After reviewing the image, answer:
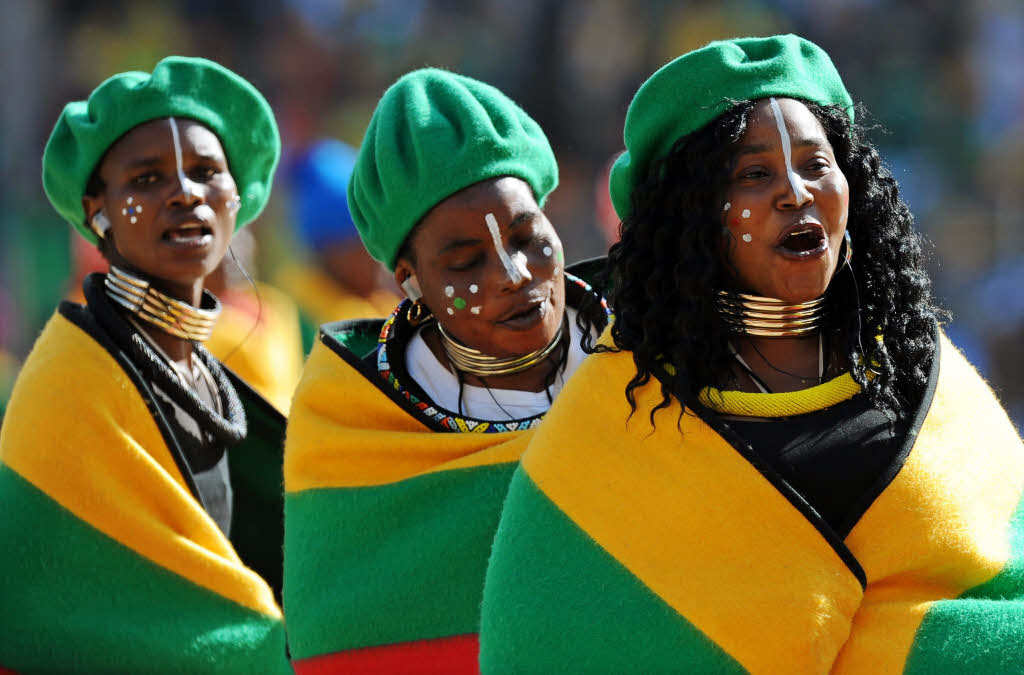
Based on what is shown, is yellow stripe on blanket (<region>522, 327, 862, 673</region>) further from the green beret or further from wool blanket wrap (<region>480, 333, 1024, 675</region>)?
the green beret

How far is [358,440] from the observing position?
3686 mm

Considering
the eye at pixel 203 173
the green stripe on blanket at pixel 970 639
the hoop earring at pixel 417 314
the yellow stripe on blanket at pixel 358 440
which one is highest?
the green stripe on blanket at pixel 970 639

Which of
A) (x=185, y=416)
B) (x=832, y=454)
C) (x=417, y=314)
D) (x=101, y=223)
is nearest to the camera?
(x=832, y=454)

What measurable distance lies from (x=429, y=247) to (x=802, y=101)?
1.10m

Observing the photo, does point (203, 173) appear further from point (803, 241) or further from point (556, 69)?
point (556, 69)

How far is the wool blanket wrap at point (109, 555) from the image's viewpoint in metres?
3.78

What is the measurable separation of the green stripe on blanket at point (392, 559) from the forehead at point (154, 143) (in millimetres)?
1092

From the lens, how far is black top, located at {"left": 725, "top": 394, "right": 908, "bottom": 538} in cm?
283

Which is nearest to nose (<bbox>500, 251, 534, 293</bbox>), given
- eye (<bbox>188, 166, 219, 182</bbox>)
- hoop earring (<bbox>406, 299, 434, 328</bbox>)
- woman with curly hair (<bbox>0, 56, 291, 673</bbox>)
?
hoop earring (<bbox>406, 299, 434, 328</bbox>)

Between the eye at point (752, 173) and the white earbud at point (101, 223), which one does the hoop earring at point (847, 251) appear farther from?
the white earbud at point (101, 223)

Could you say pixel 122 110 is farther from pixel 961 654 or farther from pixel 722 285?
pixel 961 654

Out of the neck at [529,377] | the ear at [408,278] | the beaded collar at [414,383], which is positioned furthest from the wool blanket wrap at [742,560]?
the ear at [408,278]

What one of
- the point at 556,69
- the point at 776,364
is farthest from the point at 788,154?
the point at 556,69

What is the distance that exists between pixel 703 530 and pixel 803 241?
0.58 meters
